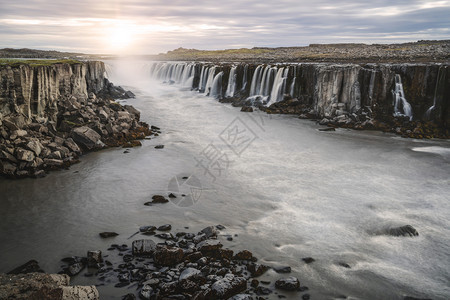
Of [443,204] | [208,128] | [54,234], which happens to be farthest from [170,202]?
[208,128]

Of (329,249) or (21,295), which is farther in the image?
(329,249)

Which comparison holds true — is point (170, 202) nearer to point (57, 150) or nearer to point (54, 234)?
point (54, 234)

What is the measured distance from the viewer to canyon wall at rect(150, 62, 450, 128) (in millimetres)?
29859

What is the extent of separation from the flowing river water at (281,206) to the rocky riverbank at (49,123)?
1.13 metres

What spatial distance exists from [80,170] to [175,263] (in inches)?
435

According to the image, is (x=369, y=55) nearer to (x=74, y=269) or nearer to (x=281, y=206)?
(x=281, y=206)

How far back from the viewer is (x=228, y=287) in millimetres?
9297

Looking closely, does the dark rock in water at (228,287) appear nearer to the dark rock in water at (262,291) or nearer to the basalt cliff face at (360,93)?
the dark rock in water at (262,291)

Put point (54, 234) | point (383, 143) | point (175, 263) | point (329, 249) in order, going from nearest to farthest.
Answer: point (175, 263) < point (329, 249) < point (54, 234) < point (383, 143)

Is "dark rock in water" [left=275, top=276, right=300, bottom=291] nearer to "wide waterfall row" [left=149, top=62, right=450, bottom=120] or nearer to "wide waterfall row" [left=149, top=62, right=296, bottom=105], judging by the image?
"wide waterfall row" [left=149, top=62, right=450, bottom=120]

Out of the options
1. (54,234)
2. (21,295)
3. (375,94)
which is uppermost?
(375,94)

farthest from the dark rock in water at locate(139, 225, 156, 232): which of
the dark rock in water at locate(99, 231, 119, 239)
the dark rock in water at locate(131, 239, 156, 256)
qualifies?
the dark rock in water at locate(131, 239, 156, 256)

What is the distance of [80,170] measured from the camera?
63.8ft

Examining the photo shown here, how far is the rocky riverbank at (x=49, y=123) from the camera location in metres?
18.9
